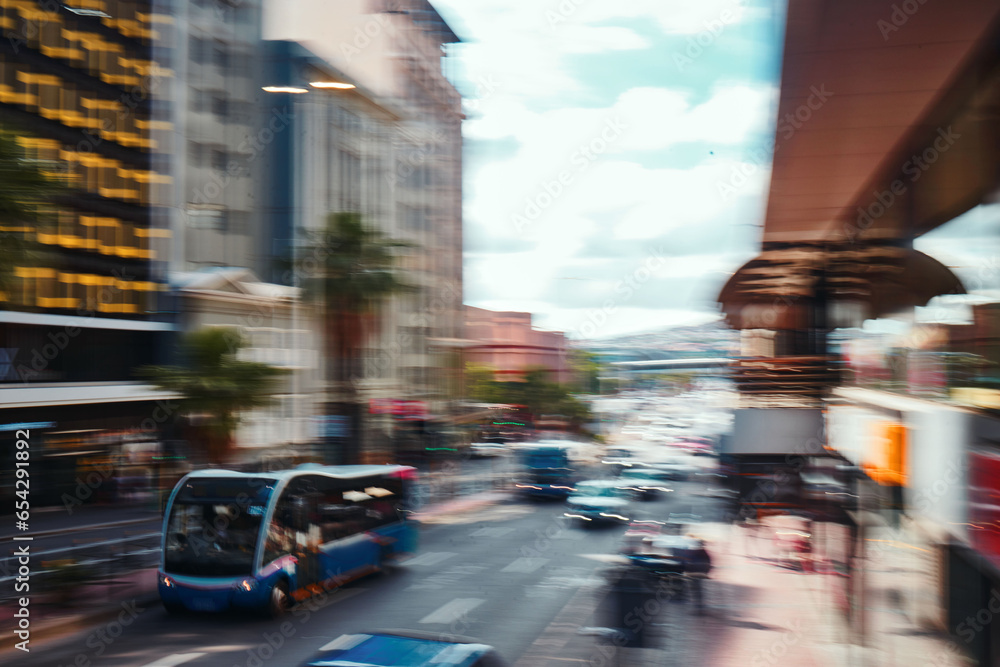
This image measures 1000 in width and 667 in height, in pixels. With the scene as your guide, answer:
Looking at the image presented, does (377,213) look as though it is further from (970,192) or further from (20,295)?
(970,192)

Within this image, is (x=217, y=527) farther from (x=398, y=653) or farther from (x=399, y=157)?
(x=399, y=157)

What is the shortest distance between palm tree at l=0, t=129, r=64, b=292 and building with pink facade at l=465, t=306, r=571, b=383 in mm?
58449

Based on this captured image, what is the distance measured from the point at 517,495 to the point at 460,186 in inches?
1393

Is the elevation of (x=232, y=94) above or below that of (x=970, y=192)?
above

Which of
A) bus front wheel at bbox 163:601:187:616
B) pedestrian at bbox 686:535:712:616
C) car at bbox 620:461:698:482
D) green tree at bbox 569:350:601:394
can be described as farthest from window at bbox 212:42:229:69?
green tree at bbox 569:350:601:394

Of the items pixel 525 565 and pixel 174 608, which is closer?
pixel 174 608

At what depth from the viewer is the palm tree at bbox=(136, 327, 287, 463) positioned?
29281 mm

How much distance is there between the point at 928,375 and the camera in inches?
392

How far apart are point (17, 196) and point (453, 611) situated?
375 inches

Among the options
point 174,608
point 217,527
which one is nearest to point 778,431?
point 217,527

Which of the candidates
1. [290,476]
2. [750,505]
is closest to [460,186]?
[750,505]

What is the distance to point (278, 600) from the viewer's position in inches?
563

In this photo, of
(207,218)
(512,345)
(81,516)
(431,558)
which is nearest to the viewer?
(431,558)

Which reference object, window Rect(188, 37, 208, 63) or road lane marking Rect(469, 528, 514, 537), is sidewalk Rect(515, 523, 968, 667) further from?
window Rect(188, 37, 208, 63)
